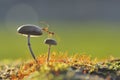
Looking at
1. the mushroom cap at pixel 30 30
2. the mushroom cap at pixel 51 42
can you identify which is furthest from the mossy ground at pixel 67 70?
the mushroom cap at pixel 30 30

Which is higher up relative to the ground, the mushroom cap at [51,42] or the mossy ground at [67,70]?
the mushroom cap at [51,42]

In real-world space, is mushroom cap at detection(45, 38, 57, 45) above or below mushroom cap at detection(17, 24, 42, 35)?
below

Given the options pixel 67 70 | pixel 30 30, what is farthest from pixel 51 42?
pixel 67 70

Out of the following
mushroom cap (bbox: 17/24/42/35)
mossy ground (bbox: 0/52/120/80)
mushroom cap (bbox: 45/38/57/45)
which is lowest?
mossy ground (bbox: 0/52/120/80)

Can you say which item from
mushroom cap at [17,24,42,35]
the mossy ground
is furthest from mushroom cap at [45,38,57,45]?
mushroom cap at [17,24,42,35]

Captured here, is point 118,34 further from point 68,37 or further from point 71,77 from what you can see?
point 71,77

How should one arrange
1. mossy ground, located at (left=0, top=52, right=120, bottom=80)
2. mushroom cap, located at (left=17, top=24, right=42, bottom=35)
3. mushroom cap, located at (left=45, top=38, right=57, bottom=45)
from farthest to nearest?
1. mushroom cap, located at (left=45, top=38, right=57, bottom=45)
2. mushroom cap, located at (left=17, top=24, right=42, bottom=35)
3. mossy ground, located at (left=0, top=52, right=120, bottom=80)

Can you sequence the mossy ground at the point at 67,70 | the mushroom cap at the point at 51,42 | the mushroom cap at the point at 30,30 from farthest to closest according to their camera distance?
the mushroom cap at the point at 51,42 < the mushroom cap at the point at 30,30 < the mossy ground at the point at 67,70

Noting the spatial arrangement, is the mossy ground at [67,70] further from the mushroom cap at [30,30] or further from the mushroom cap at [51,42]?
the mushroom cap at [30,30]

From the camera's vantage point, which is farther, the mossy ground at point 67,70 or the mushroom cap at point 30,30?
the mushroom cap at point 30,30

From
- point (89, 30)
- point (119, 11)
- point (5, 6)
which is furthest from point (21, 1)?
point (89, 30)

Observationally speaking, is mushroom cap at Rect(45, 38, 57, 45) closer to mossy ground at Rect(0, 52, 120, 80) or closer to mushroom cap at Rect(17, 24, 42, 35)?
mossy ground at Rect(0, 52, 120, 80)
